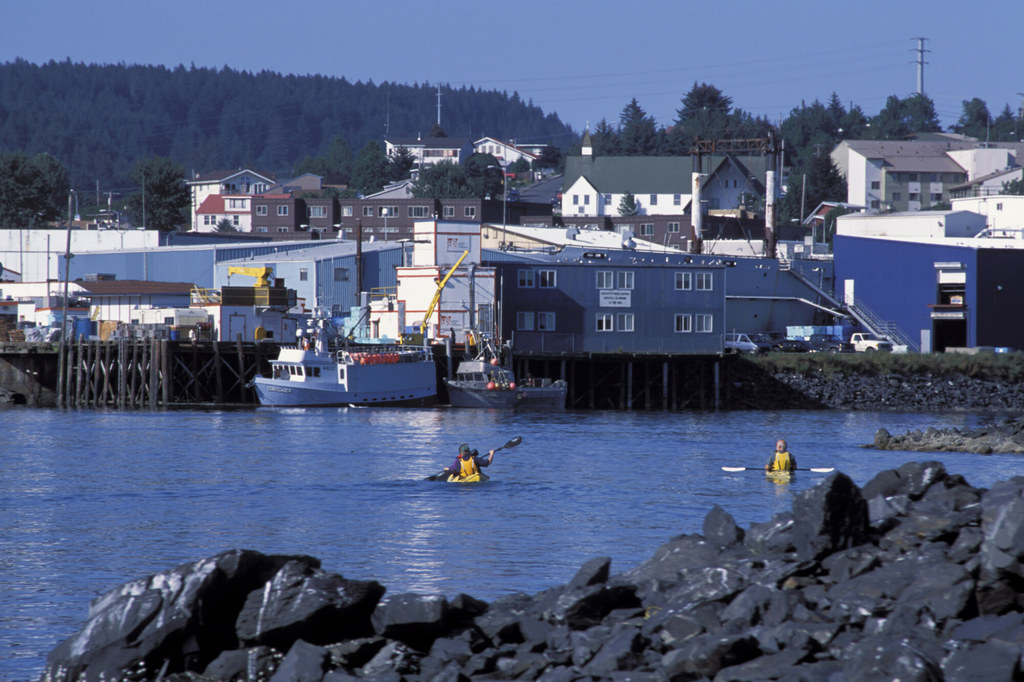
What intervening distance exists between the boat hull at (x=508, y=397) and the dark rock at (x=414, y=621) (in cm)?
4663

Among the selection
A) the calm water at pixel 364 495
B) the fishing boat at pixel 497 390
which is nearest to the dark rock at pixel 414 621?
the calm water at pixel 364 495

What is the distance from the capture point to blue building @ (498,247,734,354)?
70750 mm

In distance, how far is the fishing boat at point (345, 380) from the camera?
59812mm

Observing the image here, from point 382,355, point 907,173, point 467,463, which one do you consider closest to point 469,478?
point 467,463

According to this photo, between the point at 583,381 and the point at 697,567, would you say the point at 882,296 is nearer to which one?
the point at 583,381

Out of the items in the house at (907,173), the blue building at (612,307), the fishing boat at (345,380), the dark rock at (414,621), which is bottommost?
the dark rock at (414,621)

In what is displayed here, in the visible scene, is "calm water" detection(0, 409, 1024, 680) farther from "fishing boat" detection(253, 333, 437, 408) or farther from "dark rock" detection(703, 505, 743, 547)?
"fishing boat" detection(253, 333, 437, 408)

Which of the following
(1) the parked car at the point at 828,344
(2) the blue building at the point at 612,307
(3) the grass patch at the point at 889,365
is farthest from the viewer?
(1) the parked car at the point at 828,344

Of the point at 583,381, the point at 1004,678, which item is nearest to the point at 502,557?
the point at 1004,678

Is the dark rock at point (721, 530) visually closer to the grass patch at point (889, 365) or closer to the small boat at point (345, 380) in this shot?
the small boat at point (345, 380)

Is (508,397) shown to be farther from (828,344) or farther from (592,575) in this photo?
(592,575)

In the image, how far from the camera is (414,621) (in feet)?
44.8

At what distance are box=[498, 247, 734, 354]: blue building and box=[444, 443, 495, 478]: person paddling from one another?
38585 millimetres

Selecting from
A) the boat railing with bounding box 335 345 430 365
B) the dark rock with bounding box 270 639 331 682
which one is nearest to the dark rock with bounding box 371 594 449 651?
the dark rock with bounding box 270 639 331 682
